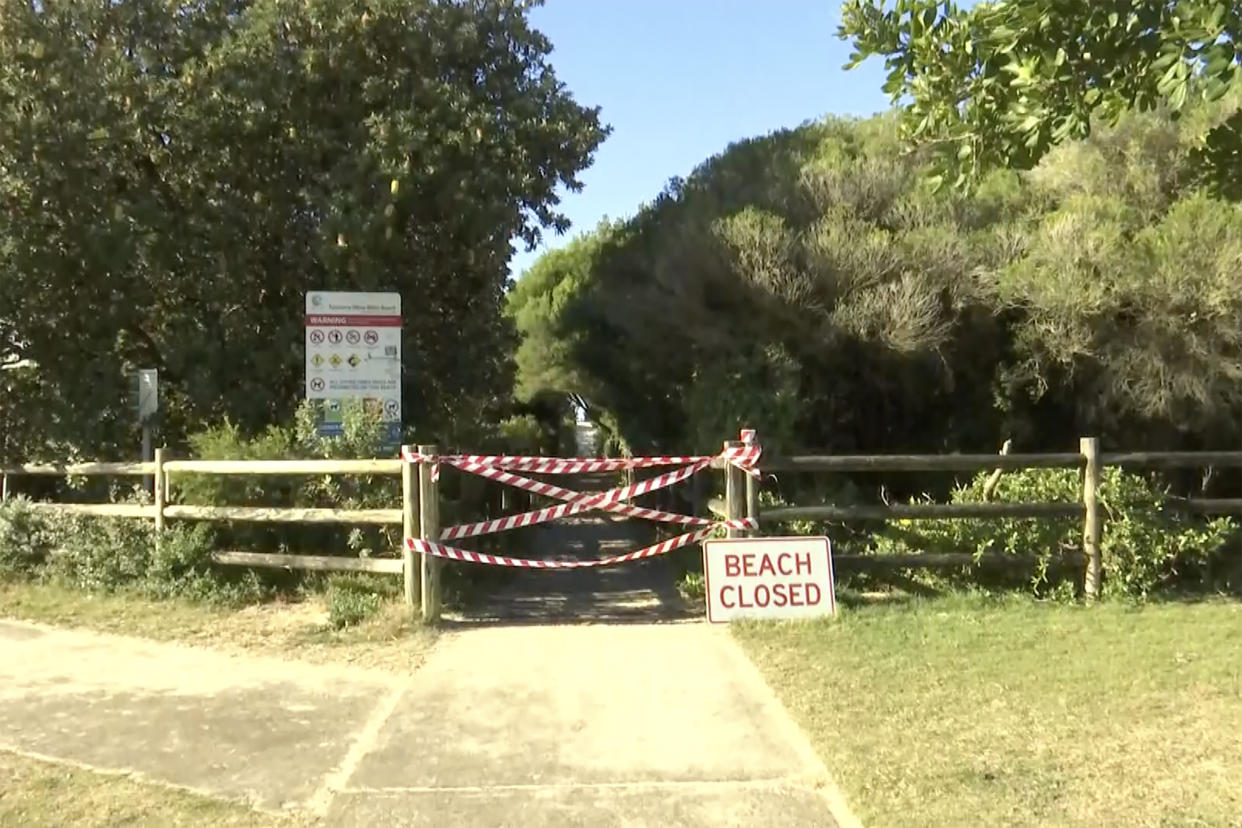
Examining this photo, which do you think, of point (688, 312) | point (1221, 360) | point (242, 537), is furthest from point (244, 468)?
point (1221, 360)

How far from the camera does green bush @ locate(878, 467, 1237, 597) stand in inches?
372

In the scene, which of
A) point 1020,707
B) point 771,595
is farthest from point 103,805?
point 771,595

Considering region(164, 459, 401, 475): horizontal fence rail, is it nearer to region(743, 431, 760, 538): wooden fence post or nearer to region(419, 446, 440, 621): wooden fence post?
region(419, 446, 440, 621): wooden fence post

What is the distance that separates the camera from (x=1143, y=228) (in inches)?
477

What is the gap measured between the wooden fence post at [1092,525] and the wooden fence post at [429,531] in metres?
5.44

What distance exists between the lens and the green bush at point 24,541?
438 inches

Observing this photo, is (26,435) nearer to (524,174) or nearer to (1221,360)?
(524,174)

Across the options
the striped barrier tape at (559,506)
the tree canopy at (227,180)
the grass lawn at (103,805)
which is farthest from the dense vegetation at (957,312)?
the grass lawn at (103,805)

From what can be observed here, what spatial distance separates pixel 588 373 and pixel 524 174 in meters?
6.59

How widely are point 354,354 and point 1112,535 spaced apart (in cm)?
718

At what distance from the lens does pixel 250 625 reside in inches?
350

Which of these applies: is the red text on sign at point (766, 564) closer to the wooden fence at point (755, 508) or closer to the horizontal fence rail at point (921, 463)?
the wooden fence at point (755, 508)

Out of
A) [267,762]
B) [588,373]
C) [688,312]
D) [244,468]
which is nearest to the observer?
[267,762]

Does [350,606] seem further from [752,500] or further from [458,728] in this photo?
[752,500]
